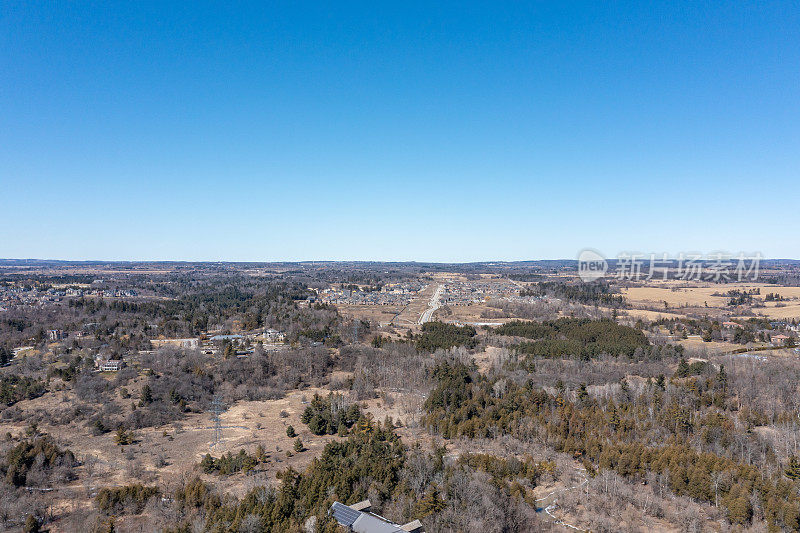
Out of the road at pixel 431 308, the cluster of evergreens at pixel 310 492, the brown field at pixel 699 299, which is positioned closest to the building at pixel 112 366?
the cluster of evergreens at pixel 310 492

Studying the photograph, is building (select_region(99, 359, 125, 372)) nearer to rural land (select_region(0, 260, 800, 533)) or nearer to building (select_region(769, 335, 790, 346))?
rural land (select_region(0, 260, 800, 533))

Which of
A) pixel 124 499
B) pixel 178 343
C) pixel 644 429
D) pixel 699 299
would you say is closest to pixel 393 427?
pixel 124 499

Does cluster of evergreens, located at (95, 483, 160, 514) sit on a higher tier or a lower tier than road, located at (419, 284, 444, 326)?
lower

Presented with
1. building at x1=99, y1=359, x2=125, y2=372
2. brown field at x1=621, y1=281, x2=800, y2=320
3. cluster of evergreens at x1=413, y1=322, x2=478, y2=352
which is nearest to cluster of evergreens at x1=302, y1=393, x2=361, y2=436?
cluster of evergreens at x1=413, y1=322, x2=478, y2=352

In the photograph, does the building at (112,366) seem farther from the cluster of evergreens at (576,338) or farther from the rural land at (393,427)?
the cluster of evergreens at (576,338)

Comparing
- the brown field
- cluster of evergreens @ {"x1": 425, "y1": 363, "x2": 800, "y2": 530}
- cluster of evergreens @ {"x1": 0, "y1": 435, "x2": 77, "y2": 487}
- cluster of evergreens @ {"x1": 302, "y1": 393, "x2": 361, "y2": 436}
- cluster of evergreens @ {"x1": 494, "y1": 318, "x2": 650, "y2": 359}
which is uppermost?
the brown field
